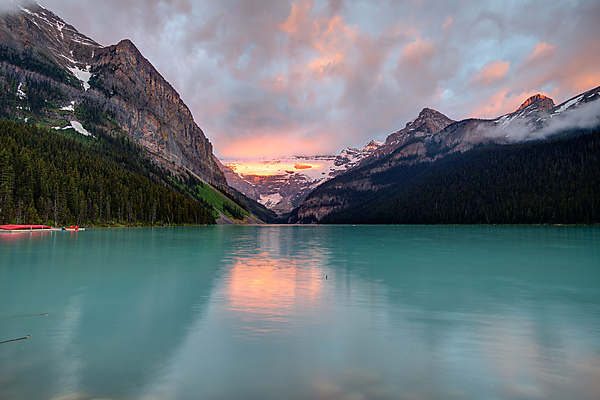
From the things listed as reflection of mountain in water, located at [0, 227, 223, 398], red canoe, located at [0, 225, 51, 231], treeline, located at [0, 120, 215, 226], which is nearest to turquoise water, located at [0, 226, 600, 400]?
reflection of mountain in water, located at [0, 227, 223, 398]

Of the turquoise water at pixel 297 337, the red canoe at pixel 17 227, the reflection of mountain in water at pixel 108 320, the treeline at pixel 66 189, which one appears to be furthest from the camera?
the treeline at pixel 66 189

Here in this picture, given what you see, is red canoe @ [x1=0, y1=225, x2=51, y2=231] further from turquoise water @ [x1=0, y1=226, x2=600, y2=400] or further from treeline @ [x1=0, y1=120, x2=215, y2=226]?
turquoise water @ [x1=0, y1=226, x2=600, y2=400]

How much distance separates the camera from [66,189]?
374ft

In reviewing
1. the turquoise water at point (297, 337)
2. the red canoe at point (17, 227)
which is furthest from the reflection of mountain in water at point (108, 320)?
the red canoe at point (17, 227)

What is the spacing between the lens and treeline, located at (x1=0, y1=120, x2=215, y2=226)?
102m

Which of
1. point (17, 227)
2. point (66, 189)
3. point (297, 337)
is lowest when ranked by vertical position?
point (297, 337)

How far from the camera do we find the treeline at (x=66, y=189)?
334 ft

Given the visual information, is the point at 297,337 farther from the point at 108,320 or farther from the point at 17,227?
the point at 17,227

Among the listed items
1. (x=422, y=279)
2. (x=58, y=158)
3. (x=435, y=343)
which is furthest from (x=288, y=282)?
(x=58, y=158)

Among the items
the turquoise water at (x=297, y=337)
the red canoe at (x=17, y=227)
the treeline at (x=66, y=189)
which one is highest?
the treeline at (x=66, y=189)

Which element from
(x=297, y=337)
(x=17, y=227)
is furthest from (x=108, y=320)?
(x=17, y=227)

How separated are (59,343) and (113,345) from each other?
1.87 meters

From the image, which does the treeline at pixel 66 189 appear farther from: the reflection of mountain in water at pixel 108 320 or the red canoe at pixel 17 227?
the reflection of mountain in water at pixel 108 320

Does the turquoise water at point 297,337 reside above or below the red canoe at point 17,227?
below
